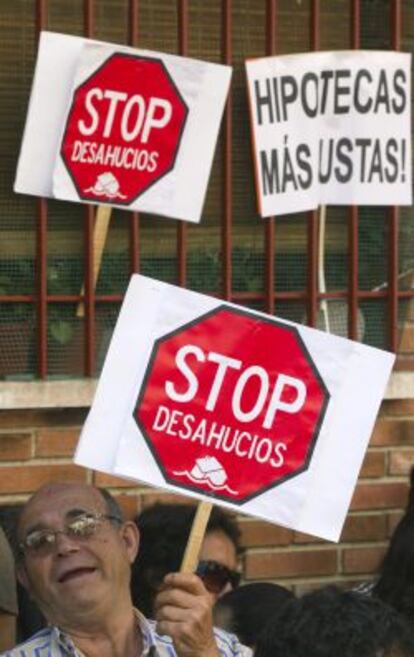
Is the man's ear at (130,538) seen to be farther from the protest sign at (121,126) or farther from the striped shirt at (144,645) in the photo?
the protest sign at (121,126)

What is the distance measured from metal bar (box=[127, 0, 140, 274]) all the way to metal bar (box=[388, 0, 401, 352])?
0.89 meters

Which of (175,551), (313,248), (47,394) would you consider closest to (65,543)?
(175,551)

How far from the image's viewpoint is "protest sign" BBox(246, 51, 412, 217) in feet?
22.1

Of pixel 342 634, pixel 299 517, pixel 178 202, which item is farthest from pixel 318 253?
pixel 342 634

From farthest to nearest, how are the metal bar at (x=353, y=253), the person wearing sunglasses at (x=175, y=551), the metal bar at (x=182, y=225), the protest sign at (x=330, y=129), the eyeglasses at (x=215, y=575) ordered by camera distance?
the metal bar at (x=353, y=253)
the protest sign at (x=330, y=129)
the metal bar at (x=182, y=225)
the eyeglasses at (x=215, y=575)
the person wearing sunglasses at (x=175, y=551)

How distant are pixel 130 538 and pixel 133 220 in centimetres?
168

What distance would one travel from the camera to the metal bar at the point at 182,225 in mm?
6605

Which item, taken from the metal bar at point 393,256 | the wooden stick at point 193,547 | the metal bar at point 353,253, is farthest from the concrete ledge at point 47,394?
the wooden stick at point 193,547

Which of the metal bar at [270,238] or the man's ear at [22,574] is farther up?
the metal bar at [270,238]

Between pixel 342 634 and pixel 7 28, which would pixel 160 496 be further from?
pixel 342 634

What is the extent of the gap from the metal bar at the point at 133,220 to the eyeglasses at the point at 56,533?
173 centimetres

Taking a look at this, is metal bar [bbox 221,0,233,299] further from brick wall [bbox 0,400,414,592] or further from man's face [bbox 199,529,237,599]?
man's face [bbox 199,529,237,599]

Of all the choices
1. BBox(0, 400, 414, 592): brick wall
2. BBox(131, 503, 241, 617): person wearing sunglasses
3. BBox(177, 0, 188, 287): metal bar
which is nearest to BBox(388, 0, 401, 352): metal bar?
BBox(0, 400, 414, 592): brick wall

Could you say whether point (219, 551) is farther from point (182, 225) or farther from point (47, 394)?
point (182, 225)
